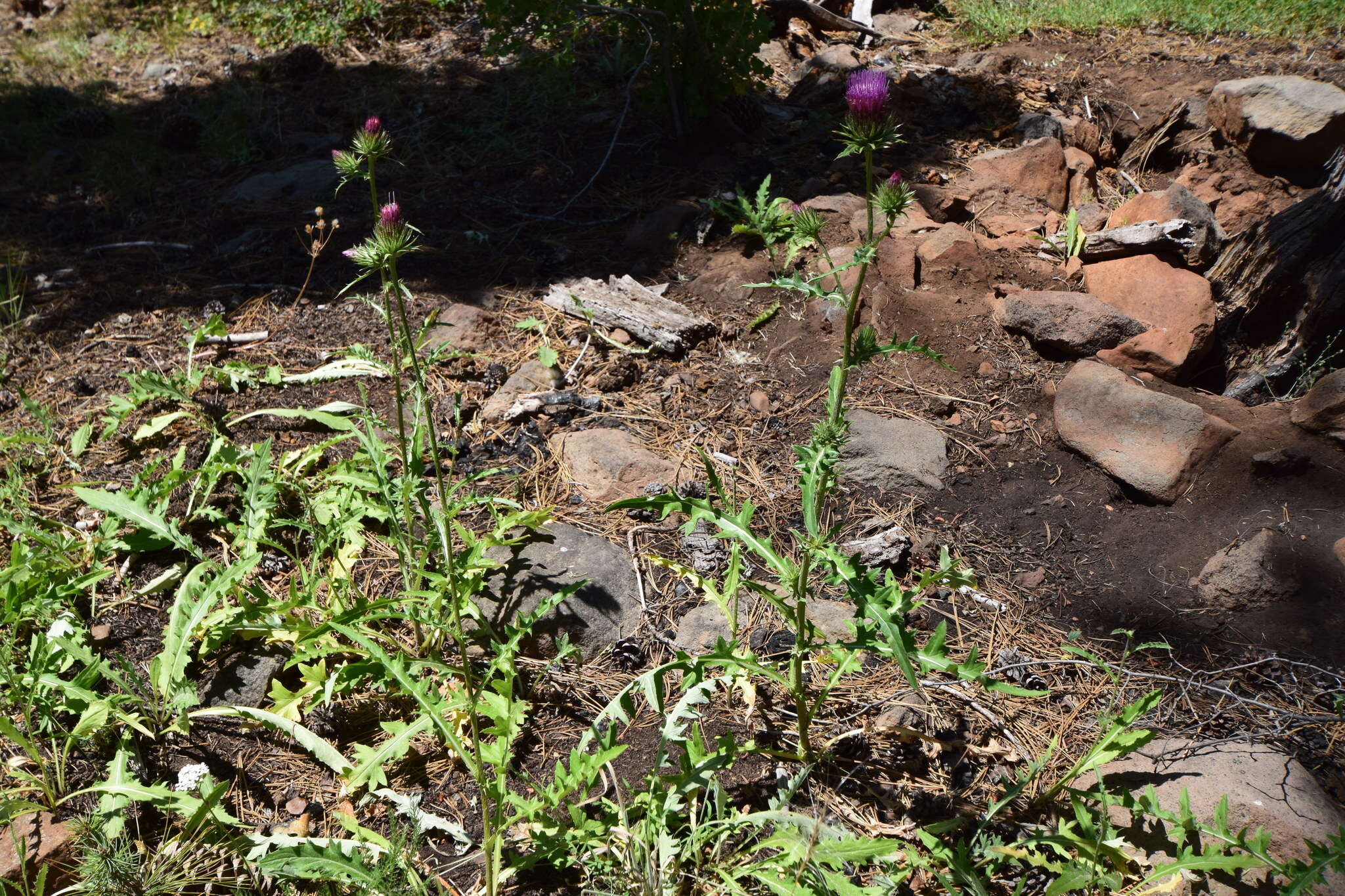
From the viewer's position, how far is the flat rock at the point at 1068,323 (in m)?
3.44

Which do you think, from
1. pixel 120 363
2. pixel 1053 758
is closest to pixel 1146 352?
pixel 1053 758

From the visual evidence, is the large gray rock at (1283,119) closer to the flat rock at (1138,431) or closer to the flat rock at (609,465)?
the flat rock at (1138,431)

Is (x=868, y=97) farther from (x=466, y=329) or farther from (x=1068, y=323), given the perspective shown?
(x=466, y=329)

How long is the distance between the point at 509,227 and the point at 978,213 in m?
2.33

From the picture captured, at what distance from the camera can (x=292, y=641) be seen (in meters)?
2.50

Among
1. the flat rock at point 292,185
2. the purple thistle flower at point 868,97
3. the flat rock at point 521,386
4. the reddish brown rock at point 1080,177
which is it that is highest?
the purple thistle flower at point 868,97

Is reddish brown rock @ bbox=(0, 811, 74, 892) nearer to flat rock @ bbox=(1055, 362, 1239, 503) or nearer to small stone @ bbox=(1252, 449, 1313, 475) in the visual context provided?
flat rock @ bbox=(1055, 362, 1239, 503)

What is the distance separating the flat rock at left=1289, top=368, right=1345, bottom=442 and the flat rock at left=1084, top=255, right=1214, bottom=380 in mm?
464

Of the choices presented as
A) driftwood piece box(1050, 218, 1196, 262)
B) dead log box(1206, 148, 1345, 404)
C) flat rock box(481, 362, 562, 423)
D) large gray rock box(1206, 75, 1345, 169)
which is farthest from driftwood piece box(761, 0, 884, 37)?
flat rock box(481, 362, 562, 423)

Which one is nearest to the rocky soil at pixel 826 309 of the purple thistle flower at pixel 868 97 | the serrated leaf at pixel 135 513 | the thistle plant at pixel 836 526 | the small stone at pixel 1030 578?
the small stone at pixel 1030 578

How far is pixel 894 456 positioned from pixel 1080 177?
2.42 meters

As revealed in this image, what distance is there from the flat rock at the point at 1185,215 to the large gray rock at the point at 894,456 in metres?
1.60

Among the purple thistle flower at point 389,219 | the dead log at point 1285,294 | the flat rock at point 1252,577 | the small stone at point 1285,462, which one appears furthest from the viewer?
the dead log at point 1285,294

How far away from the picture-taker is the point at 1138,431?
3027 millimetres
